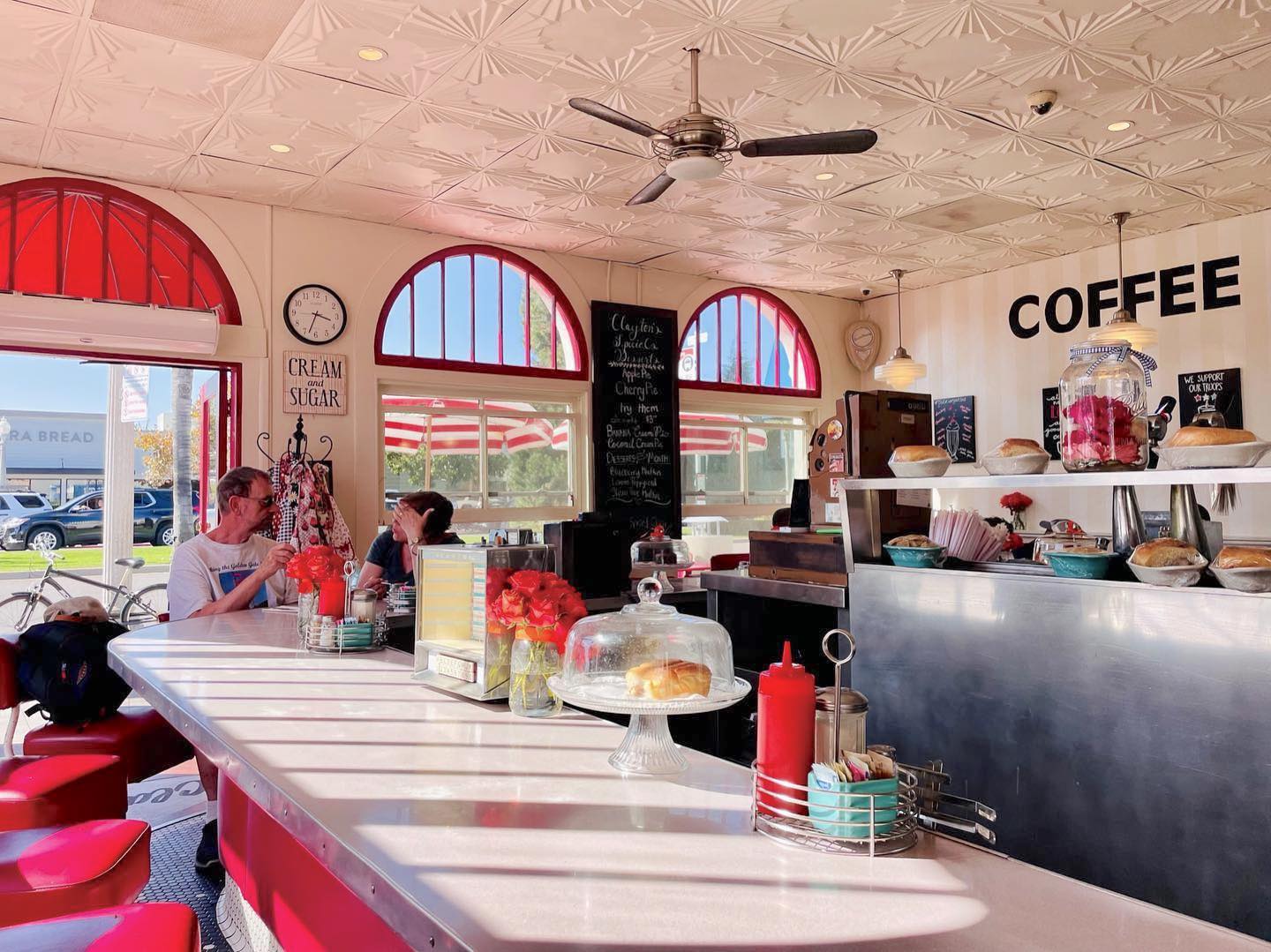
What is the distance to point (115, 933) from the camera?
1.36m

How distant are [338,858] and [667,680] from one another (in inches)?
22.5

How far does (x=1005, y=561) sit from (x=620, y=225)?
4.54m

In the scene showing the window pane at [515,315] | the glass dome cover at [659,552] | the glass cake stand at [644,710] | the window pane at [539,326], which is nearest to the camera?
the glass cake stand at [644,710]

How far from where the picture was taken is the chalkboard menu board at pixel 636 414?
746cm

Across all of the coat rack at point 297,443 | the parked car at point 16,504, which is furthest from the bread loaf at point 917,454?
the parked car at point 16,504

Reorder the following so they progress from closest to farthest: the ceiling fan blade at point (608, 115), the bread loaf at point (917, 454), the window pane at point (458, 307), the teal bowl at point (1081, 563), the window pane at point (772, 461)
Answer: the teal bowl at point (1081, 563)
the bread loaf at point (917, 454)
the ceiling fan blade at point (608, 115)
the window pane at point (458, 307)
the window pane at point (772, 461)

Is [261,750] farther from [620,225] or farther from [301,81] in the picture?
[620,225]

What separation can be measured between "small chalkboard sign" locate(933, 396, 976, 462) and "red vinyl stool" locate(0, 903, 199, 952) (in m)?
7.56

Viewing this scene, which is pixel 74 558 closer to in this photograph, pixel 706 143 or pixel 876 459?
pixel 706 143

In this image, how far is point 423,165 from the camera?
17.4ft

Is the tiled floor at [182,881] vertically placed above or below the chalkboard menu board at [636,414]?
below

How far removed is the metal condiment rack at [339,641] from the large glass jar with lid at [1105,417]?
198cm

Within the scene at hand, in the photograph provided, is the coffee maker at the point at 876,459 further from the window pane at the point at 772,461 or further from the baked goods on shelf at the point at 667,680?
the window pane at the point at 772,461

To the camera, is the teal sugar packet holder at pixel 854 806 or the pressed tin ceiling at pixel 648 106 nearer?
the teal sugar packet holder at pixel 854 806
